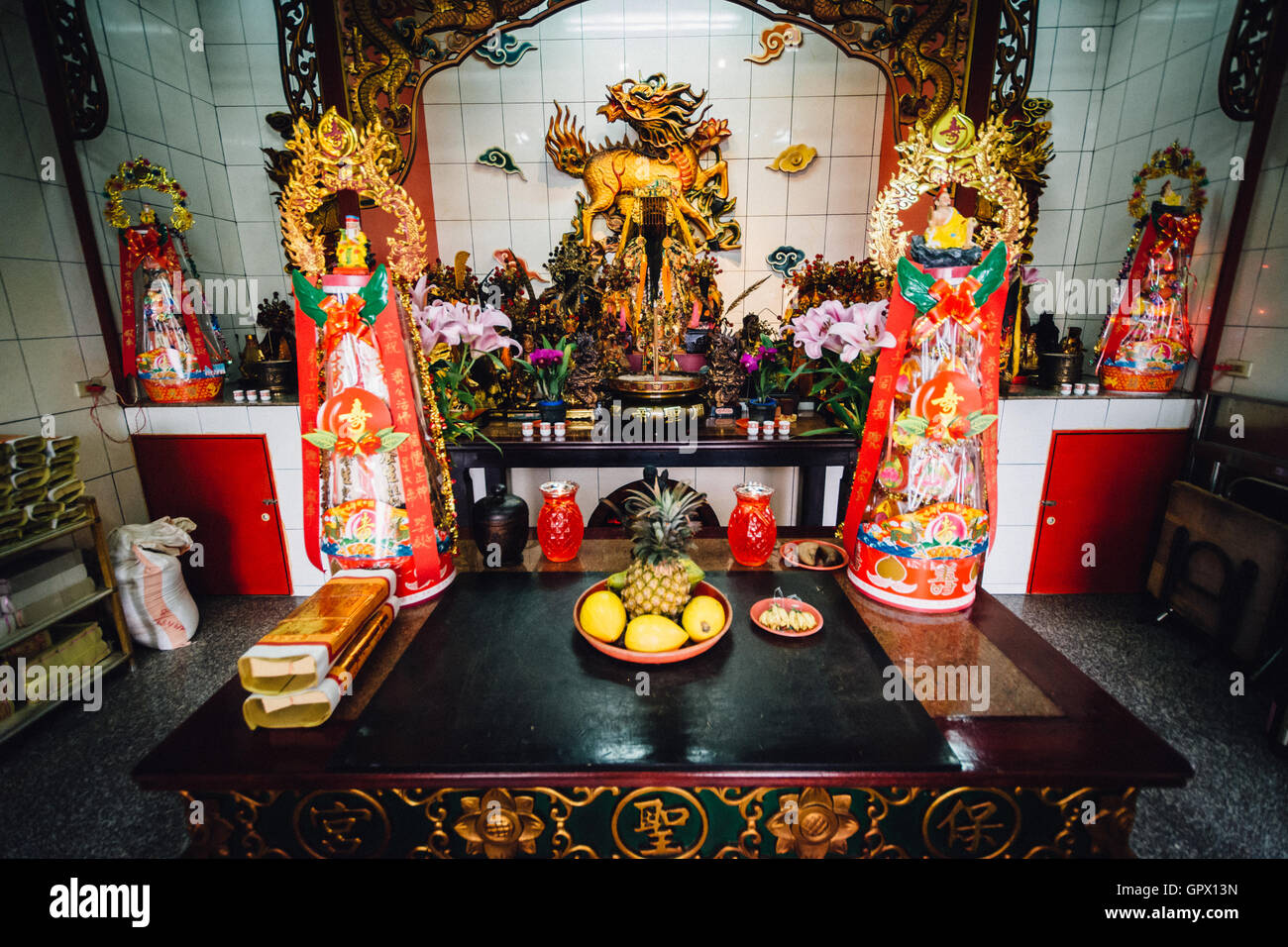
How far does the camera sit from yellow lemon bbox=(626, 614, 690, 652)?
1.25 m

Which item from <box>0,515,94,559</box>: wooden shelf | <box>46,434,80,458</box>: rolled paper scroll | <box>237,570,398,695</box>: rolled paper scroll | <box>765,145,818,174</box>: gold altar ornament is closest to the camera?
<box>237,570,398,695</box>: rolled paper scroll

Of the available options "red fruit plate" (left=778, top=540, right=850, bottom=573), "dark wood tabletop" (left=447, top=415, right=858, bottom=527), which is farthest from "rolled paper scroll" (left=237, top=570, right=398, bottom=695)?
"dark wood tabletop" (left=447, top=415, right=858, bottom=527)

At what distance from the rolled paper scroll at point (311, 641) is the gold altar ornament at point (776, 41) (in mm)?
3603

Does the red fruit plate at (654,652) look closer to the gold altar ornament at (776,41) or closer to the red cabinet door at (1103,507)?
the red cabinet door at (1103,507)

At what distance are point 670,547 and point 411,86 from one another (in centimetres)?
221

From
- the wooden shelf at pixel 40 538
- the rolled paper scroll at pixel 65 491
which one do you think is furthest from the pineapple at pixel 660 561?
the rolled paper scroll at pixel 65 491

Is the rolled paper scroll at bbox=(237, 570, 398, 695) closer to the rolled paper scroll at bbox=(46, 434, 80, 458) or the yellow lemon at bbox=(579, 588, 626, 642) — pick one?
the yellow lemon at bbox=(579, 588, 626, 642)

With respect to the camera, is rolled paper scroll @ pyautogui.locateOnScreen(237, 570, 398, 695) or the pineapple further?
the pineapple

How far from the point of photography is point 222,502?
292cm

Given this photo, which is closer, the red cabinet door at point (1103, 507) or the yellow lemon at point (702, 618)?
the yellow lemon at point (702, 618)

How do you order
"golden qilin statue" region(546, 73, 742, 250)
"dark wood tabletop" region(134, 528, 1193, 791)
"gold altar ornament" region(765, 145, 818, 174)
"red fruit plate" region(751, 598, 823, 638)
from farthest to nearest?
"gold altar ornament" region(765, 145, 818, 174) < "golden qilin statue" region(546, 73, 742, 250) < "red fruit plate" region(751, 598, 823, 638) < "dark wood tabletop" region(134, 528, 1193, 791)

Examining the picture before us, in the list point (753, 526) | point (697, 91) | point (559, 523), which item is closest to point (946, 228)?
point (753, 526)

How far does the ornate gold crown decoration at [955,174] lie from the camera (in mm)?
1355

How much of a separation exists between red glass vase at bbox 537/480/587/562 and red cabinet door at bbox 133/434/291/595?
6.44ft
